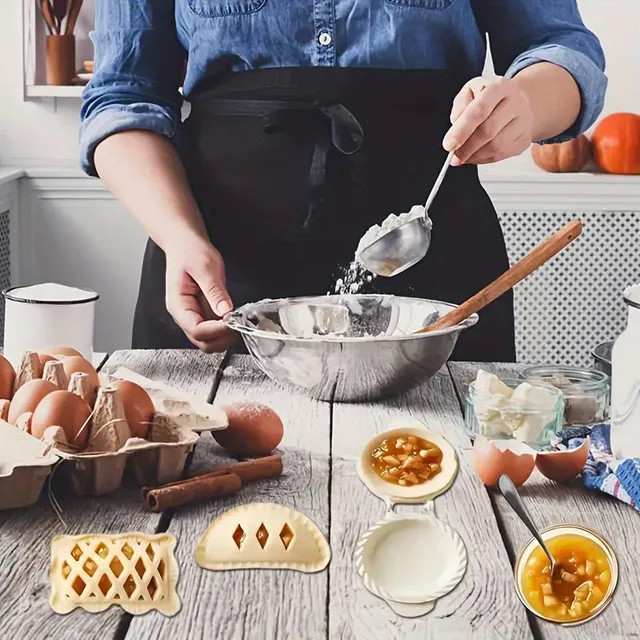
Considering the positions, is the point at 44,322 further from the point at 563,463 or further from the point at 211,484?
the point at 563,463

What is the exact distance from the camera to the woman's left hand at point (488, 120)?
3.70ft

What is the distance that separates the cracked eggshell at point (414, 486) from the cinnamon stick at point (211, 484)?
8cm

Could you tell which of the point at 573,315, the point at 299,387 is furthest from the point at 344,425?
the point at 573,315

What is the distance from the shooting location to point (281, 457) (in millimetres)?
916

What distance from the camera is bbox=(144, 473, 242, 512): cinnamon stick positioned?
797 millimetres

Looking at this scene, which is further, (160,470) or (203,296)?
(203,296)

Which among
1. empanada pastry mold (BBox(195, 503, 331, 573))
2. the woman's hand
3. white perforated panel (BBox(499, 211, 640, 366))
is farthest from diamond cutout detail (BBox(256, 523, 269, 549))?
white perforated panel (BBox(499, 211, 640, 366))

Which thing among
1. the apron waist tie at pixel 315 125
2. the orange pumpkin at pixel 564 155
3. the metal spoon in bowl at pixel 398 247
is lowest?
the orange pumpkin at pixel 564 155

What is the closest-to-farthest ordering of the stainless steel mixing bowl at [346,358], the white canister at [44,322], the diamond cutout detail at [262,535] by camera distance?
the diamond cutout detail at [262,535] → the stainless steel mixing bowl at [346,358] → the white canister at [44,322]

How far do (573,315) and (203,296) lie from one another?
6.25ft

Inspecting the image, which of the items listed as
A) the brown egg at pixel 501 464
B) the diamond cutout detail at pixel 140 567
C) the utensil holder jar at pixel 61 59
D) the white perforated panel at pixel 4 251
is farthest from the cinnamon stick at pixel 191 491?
the utensil holder jar at pixel 61 59

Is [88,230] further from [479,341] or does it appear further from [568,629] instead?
[568,629]

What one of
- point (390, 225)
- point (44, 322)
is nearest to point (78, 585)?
point (44, 322)

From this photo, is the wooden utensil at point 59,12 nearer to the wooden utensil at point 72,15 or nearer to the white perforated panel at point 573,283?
the wooden utensil at point 72,15
